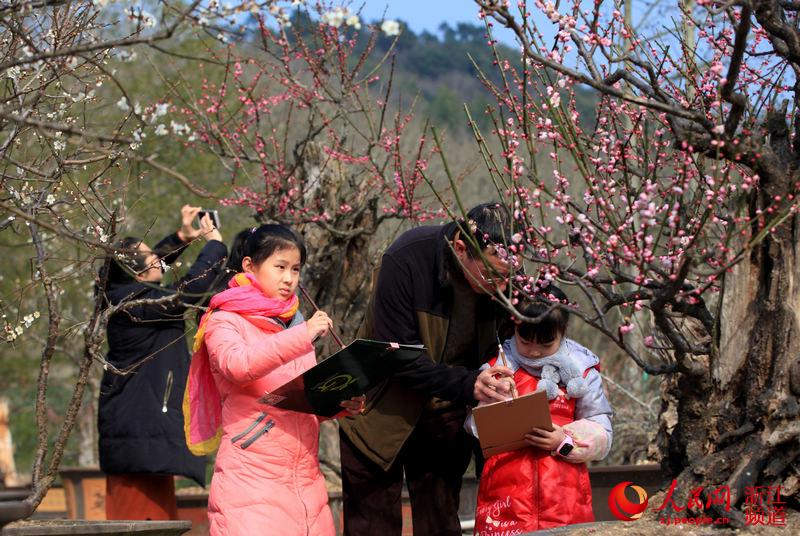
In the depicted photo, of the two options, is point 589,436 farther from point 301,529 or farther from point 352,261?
point 352,261

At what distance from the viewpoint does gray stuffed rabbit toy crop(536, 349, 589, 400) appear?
4.68 m

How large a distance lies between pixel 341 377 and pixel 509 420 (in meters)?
0.68

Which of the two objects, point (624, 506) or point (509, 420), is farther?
point (624, 506)

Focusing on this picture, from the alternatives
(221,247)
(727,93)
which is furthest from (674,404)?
(727,93)

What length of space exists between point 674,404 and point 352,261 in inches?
98.9

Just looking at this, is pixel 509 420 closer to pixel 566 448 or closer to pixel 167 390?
pixel 566 448

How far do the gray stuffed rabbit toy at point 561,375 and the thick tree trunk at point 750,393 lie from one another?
1.43ft

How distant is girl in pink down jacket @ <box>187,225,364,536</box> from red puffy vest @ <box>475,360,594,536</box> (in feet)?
2.06

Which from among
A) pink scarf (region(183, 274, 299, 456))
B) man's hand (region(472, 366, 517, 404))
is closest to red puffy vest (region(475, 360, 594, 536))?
man's hand (region(472, 366, 517, 404))

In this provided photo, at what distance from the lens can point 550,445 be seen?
4559 mm

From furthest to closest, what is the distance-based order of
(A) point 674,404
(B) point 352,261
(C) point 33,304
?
(C) point 33,304, (B) point 352,261, (A) point 674,404

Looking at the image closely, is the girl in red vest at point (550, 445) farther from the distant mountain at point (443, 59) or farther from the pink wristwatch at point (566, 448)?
the distant mountain at point (443, 59)

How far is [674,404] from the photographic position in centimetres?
664

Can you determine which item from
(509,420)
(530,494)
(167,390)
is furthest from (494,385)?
(167,390)
